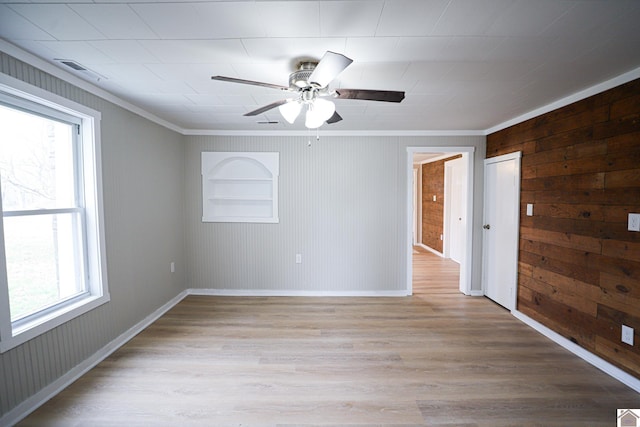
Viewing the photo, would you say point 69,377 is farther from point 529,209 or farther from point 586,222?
point 529,209

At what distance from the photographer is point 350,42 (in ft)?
5.19

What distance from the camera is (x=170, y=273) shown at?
3.44 metres

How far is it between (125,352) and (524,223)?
427 cm

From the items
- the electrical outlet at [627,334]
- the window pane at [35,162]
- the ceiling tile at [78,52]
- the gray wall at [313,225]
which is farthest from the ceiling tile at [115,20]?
the electrical outlet at [627,334]

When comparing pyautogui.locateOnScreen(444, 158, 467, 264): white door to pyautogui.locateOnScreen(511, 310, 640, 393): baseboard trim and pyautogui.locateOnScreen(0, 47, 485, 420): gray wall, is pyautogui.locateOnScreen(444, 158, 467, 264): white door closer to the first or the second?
pyautogui.locateOnScreen(0, 47, 485, 420): gray wall

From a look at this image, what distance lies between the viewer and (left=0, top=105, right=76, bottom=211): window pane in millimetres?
1707

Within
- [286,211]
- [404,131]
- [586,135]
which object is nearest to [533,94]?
[586,135]

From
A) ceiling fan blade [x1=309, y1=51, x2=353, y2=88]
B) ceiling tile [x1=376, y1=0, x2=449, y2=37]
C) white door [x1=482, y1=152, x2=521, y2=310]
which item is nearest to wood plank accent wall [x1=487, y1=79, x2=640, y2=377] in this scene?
white door [x1=482, y1=152, x2=521, y2=310]

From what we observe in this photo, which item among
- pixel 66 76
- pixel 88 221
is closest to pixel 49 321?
pixel 88 221

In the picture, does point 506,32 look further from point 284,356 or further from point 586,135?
point 284,356

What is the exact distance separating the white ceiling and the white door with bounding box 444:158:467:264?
3490mm

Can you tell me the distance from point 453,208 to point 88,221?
627cm

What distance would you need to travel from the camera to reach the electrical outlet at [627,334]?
1.98 meters

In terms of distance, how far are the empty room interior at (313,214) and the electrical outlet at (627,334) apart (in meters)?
0.02
